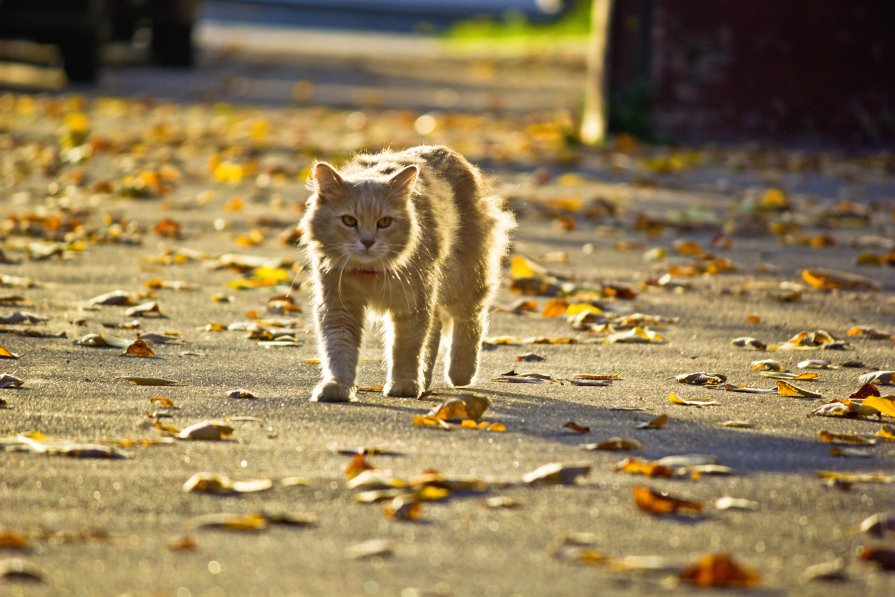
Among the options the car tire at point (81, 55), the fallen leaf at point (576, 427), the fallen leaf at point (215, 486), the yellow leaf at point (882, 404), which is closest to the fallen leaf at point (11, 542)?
the fallen leaf at point (215, 486)

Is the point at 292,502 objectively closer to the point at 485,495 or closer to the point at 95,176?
the point at 485,495

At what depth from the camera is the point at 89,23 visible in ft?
62.2

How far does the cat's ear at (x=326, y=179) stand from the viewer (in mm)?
5367

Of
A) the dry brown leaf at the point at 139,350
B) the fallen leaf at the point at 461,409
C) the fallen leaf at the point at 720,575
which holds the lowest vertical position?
the dry brown leaf at the point at 139,350

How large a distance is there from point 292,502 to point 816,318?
4.02 metres

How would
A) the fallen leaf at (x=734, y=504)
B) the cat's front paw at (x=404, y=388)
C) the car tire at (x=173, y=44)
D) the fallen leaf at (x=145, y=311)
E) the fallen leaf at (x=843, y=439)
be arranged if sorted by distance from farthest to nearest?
the car tire at (x=173, y=44) < the fallen leaf at (x=145, y=311) < the cat's front paw at (x=404, y=388) < the fallen leaf at (x=843, y=439) < the fallen leaf at (x=734, y=504)

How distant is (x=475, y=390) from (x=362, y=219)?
Result: 0.85 meters

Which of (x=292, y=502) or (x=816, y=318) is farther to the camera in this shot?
(x=816, y=318)

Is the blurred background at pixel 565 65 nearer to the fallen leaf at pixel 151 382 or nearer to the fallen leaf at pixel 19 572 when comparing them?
the fallen leaf at pixel 151 382

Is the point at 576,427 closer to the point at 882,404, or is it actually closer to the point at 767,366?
the point at 882,404

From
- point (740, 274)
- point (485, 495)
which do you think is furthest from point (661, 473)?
point (740, 274)

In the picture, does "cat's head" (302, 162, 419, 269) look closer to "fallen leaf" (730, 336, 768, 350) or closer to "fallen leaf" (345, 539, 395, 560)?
"fallen leaf" (730, 336, 768, 350)

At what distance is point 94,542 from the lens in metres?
3.42

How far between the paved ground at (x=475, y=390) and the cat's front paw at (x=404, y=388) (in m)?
0.08
